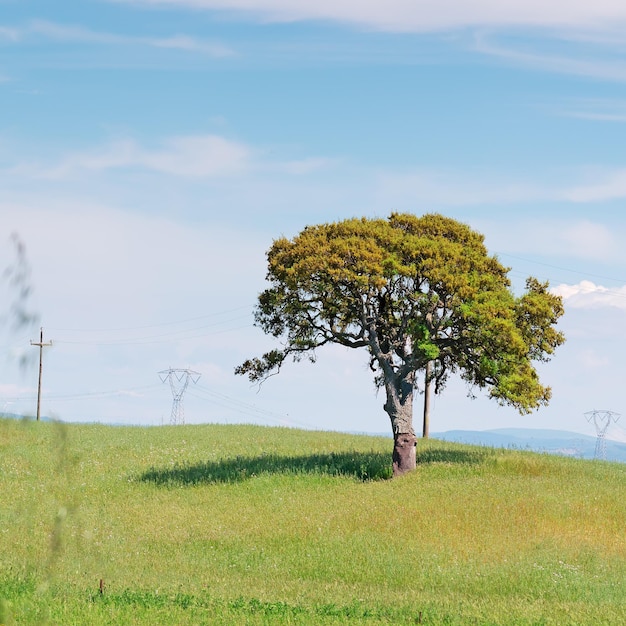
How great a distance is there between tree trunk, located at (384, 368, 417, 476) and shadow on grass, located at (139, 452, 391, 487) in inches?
41.2

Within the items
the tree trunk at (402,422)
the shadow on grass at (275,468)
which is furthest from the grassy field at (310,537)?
the tree trunk at (402,422)

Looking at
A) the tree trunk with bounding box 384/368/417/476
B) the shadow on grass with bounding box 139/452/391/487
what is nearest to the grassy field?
the shadow on grass with bounding box 139/452/391/487

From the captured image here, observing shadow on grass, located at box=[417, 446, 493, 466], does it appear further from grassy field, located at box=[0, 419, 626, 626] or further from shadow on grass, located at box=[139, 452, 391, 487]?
shadow on grass, located at box=[139, 452, 391, 487]

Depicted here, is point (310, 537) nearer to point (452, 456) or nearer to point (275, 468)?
point (275, 468)

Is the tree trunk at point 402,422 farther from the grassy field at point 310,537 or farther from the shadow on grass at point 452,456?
the shadow on grass at point 452,456

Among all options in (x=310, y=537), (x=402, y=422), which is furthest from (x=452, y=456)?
(x=310, y=537)

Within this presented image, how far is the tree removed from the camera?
34.8 m

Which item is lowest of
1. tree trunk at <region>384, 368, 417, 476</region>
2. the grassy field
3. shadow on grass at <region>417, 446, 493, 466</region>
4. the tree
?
the grassy field

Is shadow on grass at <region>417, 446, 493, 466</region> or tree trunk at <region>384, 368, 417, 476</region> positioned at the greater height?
tree trunk at <region>384, 368, 417, 476</region>

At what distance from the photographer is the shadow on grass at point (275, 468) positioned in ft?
122

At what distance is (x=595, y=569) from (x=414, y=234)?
1952 centimetres

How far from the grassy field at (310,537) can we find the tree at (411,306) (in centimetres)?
412

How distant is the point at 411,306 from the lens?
36.2m

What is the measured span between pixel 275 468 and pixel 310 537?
42.0ft
